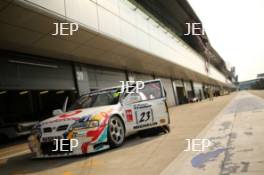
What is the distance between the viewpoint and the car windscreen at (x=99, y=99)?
7195mm

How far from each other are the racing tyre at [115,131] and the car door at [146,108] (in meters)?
0.31

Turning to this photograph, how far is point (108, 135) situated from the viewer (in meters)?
6.17

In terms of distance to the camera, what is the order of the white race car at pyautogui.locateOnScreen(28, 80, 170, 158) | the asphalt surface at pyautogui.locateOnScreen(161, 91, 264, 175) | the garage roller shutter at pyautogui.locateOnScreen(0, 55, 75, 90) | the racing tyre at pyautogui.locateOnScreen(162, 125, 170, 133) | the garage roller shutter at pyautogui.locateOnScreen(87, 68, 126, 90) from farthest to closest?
the garage roller shutter at pyautogui.locateOnScreen(87, 68, 126, 90)
the garage roller shutter at pyautogui.locateOnScreen(0, 55, 75, 90)
the racing tyre at pyautogui.locateOnScreen(162, 125, 170, 133)
the white race car at pyautogui.locateOnScreen(28, 80, 170, 158)
the asphalt surface at pyautogui.locateOnScreen(161, 91, 264, 175)

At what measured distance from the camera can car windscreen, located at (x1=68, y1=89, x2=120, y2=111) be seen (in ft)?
23.6

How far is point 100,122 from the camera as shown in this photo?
5.99 meters

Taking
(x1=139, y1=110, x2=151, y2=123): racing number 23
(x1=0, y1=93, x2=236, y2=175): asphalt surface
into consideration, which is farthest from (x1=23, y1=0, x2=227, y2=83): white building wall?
(x1=0, y1=93, x2=236, y2=175): asphalt surface

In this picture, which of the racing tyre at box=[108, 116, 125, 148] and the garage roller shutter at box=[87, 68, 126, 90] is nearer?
the racing tyre at box=[108, 116, 125, 148]

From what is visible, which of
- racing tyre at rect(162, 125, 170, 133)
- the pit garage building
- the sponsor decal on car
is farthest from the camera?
the pit garage building

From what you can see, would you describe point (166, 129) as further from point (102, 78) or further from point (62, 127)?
point (102, 78)

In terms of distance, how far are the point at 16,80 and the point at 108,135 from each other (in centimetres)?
678

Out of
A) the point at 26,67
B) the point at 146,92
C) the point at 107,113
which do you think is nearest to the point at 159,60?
the point at 26,67

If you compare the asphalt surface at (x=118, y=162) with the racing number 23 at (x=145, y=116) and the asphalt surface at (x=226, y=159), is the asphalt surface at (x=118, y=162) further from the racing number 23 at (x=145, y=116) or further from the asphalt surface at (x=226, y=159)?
the racing number 23 at (x=145, y=116)

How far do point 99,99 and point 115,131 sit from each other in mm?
1252

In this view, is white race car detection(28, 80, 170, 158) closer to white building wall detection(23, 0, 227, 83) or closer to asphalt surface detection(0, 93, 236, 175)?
asphalt surface detection(0, 93, 236, 175)
